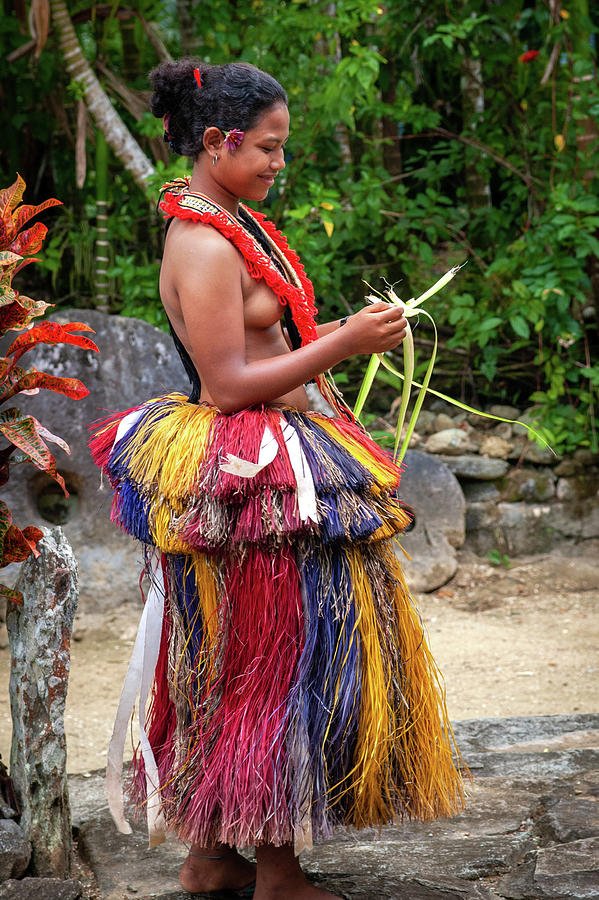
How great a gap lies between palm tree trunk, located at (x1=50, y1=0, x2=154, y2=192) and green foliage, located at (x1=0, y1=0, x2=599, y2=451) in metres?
0.10

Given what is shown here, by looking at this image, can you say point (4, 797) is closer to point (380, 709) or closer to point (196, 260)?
point (380, 709)

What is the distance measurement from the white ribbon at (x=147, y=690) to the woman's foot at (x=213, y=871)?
0.11m

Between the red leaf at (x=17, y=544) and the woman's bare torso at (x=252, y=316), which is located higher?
the woman's bare torso at (x=252, y=316)

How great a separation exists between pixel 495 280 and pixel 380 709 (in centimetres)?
388

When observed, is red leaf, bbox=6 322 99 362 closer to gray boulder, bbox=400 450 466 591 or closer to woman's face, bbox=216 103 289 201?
woman's face, bbox=216 103 289 201

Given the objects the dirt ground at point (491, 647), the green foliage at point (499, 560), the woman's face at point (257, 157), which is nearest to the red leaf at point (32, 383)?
the woman's face at point (257, 157)

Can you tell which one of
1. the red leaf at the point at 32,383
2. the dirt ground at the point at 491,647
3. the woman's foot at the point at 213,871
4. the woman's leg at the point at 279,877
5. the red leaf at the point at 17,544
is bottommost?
the dirt ground at the point at 491,647

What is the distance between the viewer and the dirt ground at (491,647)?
11.6 feet

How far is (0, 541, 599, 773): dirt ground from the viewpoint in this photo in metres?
3.55

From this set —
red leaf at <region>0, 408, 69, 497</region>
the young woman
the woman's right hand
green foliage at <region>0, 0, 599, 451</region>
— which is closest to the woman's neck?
the young woman

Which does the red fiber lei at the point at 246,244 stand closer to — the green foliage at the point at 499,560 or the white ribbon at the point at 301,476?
the white ribbon at the point at 301,476

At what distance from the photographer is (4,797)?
2074 mm

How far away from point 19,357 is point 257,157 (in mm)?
697

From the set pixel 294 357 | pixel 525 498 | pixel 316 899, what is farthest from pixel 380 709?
pixel 525 498
